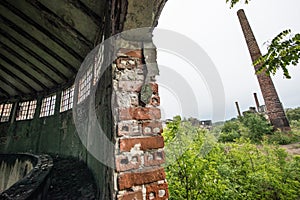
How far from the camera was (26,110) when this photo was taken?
24.8ft

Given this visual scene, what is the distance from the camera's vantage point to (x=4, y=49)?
4.58 metres

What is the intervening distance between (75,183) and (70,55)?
306 cm

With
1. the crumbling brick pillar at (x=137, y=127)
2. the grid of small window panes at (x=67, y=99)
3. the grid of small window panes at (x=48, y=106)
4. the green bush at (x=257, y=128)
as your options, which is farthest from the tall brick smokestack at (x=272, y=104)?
the grid of small window panes at (x=48, y=106)

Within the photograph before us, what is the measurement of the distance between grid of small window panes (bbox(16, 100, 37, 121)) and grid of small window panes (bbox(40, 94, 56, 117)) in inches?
32.2

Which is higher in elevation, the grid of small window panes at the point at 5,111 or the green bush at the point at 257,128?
the grid of small window panes at the point at 5,111

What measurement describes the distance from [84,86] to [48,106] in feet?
10.9

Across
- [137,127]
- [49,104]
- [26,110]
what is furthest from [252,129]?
[26,110]

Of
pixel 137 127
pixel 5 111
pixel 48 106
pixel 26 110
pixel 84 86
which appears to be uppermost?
pixel 5 111

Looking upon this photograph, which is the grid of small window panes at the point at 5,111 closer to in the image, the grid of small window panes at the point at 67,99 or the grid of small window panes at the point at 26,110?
the grid of small window panes at the point at 26,110

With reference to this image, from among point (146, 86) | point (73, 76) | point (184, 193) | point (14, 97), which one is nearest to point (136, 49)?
point (146, 86)

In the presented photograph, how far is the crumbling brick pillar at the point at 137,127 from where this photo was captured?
44.9 inches

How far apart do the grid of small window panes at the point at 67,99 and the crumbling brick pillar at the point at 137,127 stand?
498cm

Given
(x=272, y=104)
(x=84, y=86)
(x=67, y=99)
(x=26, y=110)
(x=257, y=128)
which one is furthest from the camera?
(x=257, y=128)

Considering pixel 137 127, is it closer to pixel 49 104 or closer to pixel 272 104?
pixel 49 104
